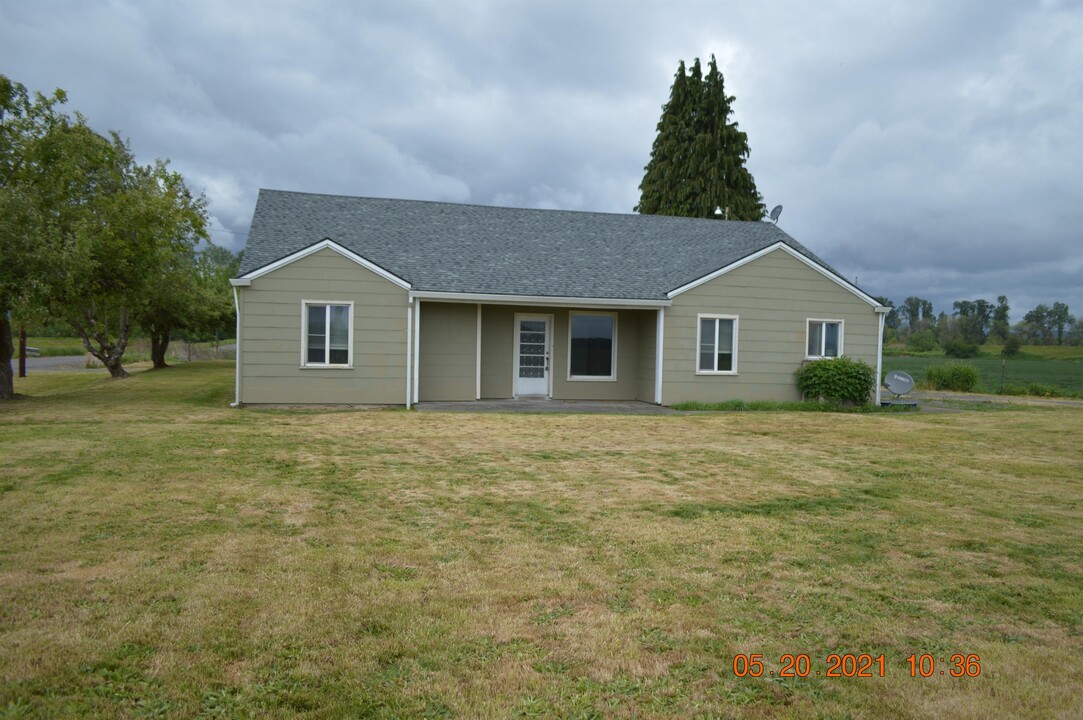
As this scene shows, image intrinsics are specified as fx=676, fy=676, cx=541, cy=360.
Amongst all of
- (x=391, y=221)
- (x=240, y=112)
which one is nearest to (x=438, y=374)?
(x=391, y=221)

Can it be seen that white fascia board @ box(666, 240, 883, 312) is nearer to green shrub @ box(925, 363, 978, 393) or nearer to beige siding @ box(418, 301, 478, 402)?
beige siding @ box(418, 301, 478, 402)

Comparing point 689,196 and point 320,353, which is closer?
point 320,353

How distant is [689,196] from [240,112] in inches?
829

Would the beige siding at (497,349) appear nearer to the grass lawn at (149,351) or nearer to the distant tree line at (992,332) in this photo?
the grass lawn at (149,351)

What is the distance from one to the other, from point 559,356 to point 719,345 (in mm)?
3874

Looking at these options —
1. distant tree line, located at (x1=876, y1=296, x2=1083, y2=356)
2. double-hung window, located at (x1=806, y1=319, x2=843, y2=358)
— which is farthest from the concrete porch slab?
distant tree line, located at (x1=876, y1=296, x2=1083, y2=356)

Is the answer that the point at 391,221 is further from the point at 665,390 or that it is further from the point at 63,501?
the point at 63,501

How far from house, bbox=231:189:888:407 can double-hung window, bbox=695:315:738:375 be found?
0.03 meters

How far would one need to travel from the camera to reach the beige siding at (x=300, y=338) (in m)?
14.0

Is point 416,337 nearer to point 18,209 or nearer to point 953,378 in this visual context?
point 18,209

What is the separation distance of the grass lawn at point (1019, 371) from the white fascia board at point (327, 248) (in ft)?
69.0

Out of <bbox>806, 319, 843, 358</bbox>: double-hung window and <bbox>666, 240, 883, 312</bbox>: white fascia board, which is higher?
<bbox>666, 240, 883, 312</bbox>: white fascia board

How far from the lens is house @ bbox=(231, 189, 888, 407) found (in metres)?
14.2

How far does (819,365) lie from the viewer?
640 inches
